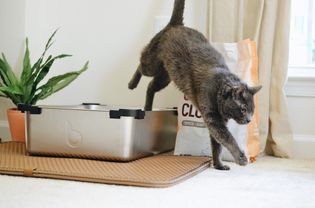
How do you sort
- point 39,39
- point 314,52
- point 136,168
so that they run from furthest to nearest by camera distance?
point 39,39, point 314,52, point 136,168

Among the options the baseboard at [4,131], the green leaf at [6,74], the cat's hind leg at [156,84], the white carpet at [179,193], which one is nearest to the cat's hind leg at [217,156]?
the white carpet at [179,193]

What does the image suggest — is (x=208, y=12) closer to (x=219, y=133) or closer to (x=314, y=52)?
(x=314, y=52)

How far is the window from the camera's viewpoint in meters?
2.21

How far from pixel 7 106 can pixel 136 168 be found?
1264mm

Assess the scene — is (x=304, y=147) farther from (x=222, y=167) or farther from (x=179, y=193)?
(x=179, y=193)

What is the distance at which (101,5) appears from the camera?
2322 millimetres

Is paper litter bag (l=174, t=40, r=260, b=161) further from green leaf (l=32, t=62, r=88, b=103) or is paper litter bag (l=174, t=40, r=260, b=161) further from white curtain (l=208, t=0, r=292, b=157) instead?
green leaf (l=32, t=62, r=88, b=103)

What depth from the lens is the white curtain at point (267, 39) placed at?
1.97m

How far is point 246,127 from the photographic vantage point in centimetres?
177

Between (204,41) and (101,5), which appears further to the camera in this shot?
(101,5)

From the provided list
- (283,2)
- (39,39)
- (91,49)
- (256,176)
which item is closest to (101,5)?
(91,49)

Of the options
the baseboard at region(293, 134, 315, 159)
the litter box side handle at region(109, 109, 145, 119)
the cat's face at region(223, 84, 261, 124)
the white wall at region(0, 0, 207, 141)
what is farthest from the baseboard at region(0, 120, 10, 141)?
the baseboard at region(293, 134, 315, 159)

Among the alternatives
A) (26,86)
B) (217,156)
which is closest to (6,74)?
(26,86)

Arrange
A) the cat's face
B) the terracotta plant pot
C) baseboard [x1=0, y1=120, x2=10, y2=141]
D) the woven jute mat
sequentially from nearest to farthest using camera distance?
1. the woven jute mat
2. the cat's face
3. the terracotta plant pot
4. baseboard [x1=0, y1=120, x2=10, y2=141]
